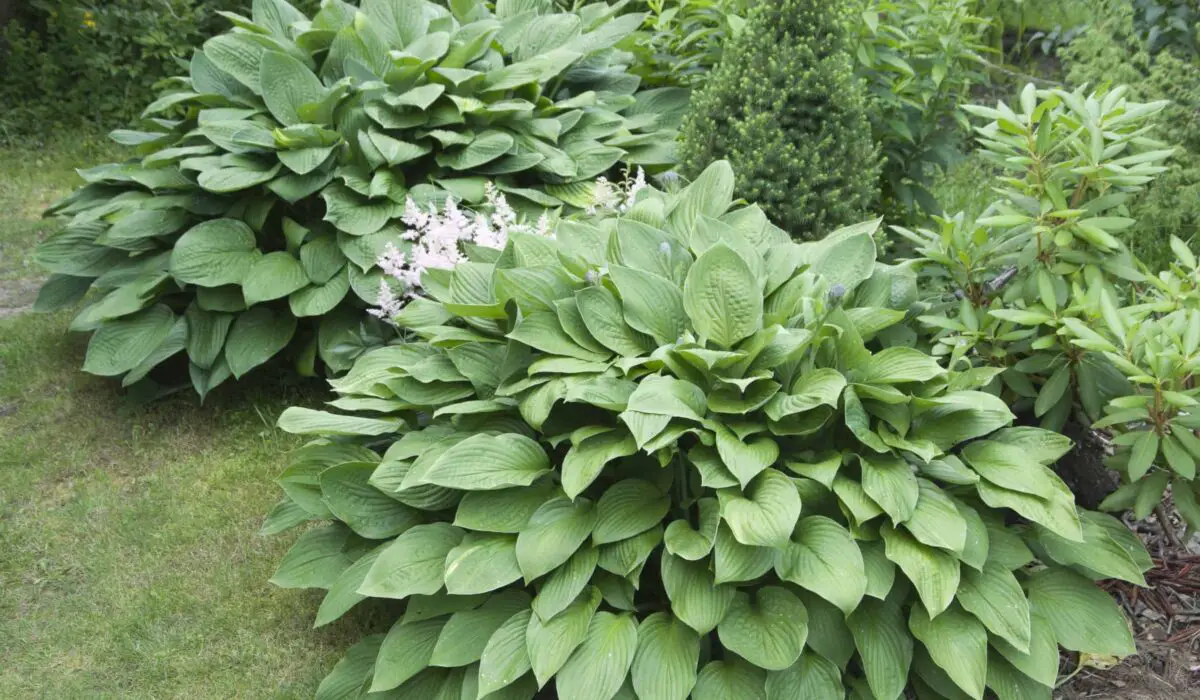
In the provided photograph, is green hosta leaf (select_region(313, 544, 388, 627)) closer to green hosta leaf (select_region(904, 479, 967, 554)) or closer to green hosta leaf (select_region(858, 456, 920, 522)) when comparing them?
green hosta leaf (select_region(858, 456, 920, 522))

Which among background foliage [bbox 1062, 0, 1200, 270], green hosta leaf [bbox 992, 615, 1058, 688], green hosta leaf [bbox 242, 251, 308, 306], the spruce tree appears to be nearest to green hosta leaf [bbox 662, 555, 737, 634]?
green hosta leaf [bbox 992, 615, 1058, 688]

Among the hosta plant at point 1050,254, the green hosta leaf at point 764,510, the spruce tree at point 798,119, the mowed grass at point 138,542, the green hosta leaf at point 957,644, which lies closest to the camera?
the green hosta leaf at point 764,510

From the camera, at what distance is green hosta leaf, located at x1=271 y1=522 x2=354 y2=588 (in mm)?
3203

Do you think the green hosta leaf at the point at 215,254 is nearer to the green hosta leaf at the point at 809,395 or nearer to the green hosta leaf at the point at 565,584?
the green hosta leaf at the point at 565,584

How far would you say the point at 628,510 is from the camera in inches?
112

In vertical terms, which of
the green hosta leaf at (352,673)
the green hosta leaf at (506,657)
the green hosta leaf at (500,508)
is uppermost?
the green hosta leaf at (500,508)

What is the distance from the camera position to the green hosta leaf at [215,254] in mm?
4371

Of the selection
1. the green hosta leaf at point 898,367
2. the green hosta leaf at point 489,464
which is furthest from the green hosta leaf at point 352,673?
the green hosta leaf at point 898,367

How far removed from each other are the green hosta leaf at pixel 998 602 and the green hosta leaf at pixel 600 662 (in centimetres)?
91

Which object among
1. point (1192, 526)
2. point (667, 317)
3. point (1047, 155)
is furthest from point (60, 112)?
point (1192, 526)

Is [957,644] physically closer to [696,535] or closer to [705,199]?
[696,535]

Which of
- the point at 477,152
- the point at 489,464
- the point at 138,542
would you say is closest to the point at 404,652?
the point at 489,464

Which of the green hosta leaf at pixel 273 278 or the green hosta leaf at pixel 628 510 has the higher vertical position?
the green hosta leaf at pixel 628 510

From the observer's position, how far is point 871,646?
272 centimetres
